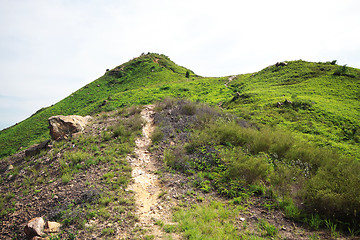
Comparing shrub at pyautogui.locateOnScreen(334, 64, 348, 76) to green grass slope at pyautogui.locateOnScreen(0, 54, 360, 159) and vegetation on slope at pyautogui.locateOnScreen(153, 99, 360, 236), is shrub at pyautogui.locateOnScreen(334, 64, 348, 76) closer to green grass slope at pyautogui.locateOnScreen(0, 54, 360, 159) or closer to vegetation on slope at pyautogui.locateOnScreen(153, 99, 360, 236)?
green grass slope at pyautogui.locateOnScreen(0, 54, 360, 159)

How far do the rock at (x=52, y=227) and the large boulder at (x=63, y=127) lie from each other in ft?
24.3

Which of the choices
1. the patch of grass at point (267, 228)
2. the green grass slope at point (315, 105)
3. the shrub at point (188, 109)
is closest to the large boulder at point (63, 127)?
the shrub at point (188, 109)

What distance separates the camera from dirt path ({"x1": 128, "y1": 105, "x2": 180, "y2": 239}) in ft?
18.3

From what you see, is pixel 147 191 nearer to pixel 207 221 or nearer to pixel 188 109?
pixel 207 221

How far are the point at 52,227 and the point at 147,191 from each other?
3.30 meters

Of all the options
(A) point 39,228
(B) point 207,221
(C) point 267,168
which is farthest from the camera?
(C) point 267,168

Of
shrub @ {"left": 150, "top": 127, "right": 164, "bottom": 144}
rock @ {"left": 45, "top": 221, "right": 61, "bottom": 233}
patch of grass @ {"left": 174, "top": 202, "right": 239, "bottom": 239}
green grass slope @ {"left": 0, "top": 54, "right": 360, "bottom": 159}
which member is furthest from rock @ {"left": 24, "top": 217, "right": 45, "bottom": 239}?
green grass slope @ {"left": 0, "top": 54, "right": 360, "bottom": 159}

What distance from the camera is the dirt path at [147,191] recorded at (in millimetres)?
5566

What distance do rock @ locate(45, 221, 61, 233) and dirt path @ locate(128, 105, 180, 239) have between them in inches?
99.3

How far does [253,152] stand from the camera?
9.08 m

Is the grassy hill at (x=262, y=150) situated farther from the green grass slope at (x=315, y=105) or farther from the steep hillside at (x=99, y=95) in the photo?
the steep hillside at (x=99, y=95)

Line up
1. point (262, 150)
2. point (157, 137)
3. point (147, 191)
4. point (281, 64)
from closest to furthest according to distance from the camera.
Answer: point (147, 191) < point (262, 150) < point (157, 137) < point (281, 64)

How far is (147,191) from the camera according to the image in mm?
7305

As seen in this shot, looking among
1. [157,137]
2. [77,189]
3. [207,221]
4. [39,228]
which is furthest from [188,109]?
[39,228]
